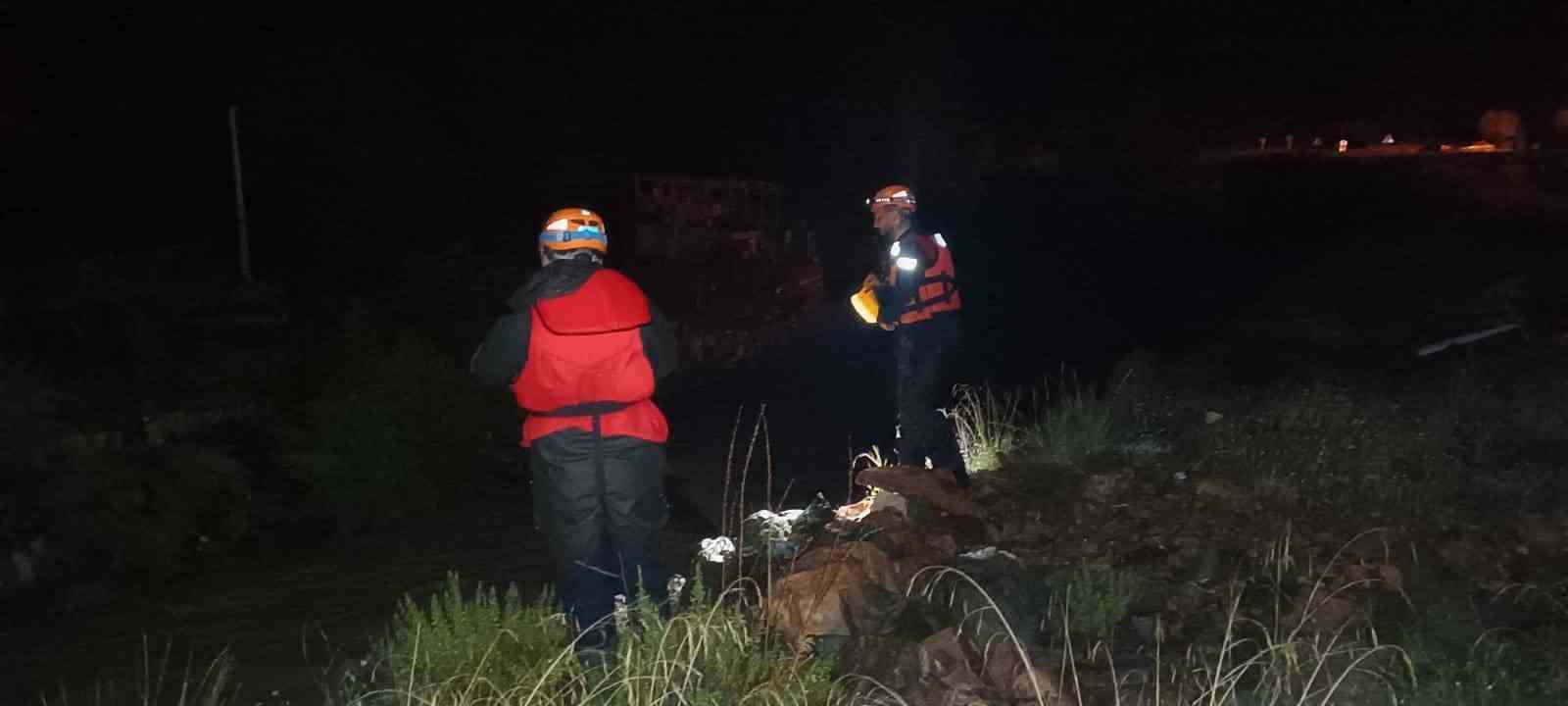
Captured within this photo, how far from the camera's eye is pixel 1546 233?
17562 millimetres

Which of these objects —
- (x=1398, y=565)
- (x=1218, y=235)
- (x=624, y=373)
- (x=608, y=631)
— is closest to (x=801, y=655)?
(x=608, y=631)

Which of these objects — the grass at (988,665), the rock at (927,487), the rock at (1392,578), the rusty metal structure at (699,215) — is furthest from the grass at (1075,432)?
the rusty metal structure at (699,215)

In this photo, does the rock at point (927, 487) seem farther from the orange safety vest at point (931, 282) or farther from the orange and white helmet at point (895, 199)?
the orange and white helmet at point (895, 199)

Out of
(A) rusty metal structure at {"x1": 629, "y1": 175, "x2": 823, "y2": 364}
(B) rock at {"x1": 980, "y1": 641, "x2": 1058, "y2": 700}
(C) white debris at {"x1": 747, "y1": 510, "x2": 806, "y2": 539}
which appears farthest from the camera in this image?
(A) rusty metal structure at {"x1": 629, "y1": 175, "x2": 823, "y2": 364}

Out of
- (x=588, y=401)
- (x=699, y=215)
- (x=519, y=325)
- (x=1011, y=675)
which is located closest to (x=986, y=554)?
(x=1011, y=675)

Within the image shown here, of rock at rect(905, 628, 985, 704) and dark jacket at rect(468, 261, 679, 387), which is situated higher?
dark jacket at rect(468, 261, 679, 387)

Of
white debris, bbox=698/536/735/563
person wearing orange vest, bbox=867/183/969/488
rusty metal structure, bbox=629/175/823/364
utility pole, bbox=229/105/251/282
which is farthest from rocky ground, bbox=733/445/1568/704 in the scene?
rusty metal structure, bbox=629/175/823/364

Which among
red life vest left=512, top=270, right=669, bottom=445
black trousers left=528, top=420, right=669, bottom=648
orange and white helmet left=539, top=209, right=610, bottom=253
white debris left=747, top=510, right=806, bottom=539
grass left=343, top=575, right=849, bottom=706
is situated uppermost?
orange and white helmet left=539, top=209, right=610, bottom=253

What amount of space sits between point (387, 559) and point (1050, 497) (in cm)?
340

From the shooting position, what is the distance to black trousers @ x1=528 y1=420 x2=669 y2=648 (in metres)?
5.14

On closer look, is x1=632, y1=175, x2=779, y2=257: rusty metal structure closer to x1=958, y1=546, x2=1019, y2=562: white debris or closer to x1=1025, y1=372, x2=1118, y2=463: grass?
x1=1025, y1=372, x2=1118, y2=463: grass

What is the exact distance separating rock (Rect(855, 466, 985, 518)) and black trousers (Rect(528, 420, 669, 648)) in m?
1.77

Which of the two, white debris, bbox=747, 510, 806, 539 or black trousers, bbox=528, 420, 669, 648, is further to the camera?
white debris, bbox=747, 510, 806, 539

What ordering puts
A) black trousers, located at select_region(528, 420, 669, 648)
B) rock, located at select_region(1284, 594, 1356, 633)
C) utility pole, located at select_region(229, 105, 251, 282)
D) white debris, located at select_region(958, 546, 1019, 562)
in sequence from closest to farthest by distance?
rock, located at select_region(1284, 594, 1356, 633), black trousers, located at select_region(528, 420, 669, 648), white debris, located at select_region(958, 546, 1019, 562), utility pole, located at select_region(229, 105, 251, 282)
